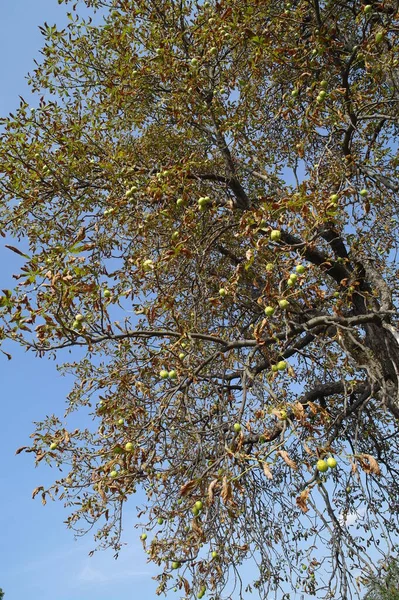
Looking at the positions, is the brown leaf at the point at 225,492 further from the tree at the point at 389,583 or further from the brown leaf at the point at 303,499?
the tree at the point at 389,583

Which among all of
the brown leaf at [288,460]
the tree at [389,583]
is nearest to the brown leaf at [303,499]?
the brown leaf at [288,460]

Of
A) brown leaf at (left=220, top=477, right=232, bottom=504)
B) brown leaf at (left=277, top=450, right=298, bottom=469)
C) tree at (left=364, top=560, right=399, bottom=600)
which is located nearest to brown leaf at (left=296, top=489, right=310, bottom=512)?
brown leaf at (left=277, top=450, right=298, bottom=469)

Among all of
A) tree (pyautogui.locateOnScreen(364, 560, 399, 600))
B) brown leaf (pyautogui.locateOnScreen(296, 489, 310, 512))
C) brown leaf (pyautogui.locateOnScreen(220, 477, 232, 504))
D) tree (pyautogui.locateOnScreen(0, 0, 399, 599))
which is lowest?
tree (pyautogui.locateOnScreen(364, 560, 399, 600))

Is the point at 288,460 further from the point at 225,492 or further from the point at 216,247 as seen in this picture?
the point at 216,247

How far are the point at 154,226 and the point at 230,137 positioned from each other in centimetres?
191

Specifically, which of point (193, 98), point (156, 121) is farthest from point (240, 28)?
point (156, 121)

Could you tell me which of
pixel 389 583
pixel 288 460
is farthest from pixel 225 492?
pixel 389 583

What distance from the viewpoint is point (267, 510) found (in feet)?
18.0

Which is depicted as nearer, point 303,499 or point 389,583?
point 303,499

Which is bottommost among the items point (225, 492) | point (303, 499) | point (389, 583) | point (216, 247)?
point (389, 583)

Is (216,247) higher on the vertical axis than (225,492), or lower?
higher

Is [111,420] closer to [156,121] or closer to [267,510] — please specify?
[267,510]

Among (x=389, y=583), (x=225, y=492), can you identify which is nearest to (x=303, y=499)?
(x=225, y=492)

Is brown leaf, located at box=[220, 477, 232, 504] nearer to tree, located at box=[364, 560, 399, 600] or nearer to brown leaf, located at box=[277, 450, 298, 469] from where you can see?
brown leaf, located at box=[277, 450, 298, 469]
